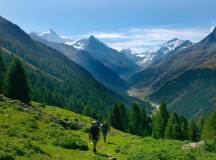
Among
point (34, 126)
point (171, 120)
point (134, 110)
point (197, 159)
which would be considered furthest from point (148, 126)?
point (197, 159)

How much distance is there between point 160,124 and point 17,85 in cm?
5466

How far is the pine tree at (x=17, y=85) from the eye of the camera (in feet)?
269

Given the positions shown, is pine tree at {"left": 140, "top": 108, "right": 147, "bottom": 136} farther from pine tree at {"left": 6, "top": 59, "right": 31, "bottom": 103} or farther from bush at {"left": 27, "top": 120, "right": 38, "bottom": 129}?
bush at {"left": 27, "top": 120, "right": 38, "bottom": 129}

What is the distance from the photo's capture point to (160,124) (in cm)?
12062

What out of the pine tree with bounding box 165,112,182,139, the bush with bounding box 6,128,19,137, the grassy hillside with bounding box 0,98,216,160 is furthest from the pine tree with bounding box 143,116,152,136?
the bush with bounding box 6,128,19,137

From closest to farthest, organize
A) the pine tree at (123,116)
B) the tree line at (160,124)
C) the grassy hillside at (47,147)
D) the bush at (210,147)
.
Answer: the grassy hillside at (47,147), the bush at (210,147), the tree line at (160,124), the pine tree at (123,116)

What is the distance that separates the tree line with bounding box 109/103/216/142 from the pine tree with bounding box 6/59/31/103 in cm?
4533

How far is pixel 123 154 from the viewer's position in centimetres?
3878

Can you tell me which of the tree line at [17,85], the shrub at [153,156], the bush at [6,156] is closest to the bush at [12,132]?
the bush at [6,156]

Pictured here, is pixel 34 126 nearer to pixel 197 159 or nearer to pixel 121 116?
pixel 197 159

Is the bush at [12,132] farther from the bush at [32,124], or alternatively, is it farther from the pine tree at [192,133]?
the pine tree at [192,133]

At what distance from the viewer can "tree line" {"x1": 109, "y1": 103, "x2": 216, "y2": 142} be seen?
108 metres

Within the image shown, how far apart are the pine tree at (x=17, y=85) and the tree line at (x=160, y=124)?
45.3m

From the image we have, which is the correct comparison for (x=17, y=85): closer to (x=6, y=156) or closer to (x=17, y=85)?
(x=17, y=85)
